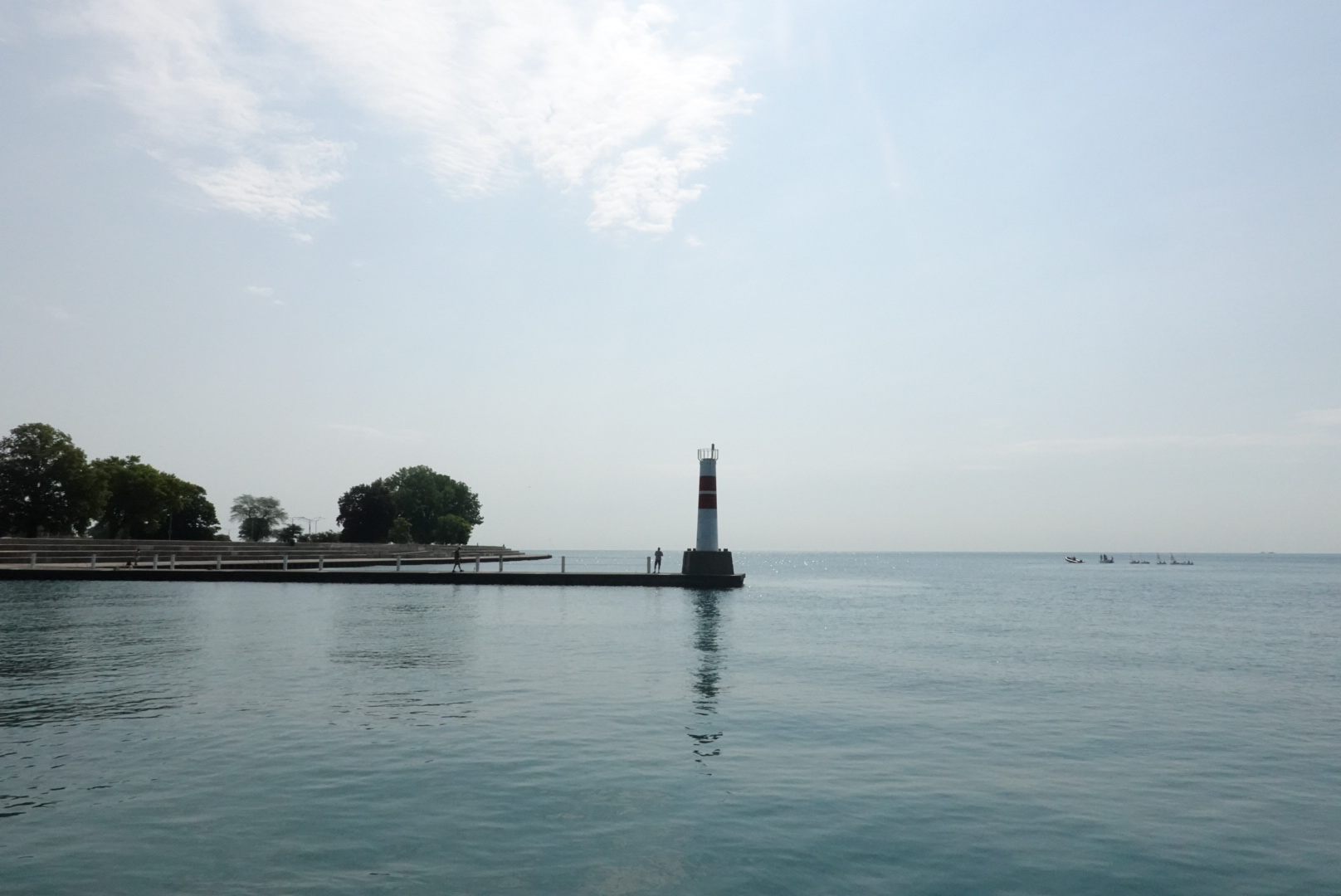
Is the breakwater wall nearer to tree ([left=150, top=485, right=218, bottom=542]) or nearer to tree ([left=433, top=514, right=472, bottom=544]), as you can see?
tree ([left=150, top=485, right=218, bottom=542])

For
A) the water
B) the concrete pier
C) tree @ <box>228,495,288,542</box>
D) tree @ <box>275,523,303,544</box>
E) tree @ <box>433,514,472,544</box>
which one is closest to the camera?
the water

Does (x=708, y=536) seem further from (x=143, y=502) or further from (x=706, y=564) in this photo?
(x=143, y=502)

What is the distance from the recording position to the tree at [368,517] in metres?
122

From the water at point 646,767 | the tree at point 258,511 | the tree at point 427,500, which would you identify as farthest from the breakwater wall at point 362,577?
the tree at point 258,511

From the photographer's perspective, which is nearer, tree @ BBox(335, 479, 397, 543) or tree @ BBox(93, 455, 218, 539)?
tree @ BBox(93, 455, 218, 539)

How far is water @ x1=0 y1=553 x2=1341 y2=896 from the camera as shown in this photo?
923 cm

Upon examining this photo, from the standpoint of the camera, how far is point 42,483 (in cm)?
8100

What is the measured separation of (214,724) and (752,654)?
608 inches

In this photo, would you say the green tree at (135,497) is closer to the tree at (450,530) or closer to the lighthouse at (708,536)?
the tree at (450,530)

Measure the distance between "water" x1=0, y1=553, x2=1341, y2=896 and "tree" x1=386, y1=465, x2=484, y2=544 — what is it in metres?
106

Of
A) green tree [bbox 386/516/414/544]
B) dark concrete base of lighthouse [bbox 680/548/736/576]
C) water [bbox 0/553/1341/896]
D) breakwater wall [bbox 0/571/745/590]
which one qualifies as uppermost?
green tree [bbox 386/516/414/544]

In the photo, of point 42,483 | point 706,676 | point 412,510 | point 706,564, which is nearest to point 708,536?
point 706,564

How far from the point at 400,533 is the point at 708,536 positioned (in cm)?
7391

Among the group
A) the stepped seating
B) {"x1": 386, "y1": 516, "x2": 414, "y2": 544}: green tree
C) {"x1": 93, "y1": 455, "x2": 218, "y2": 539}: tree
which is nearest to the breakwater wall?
the stepped seating
